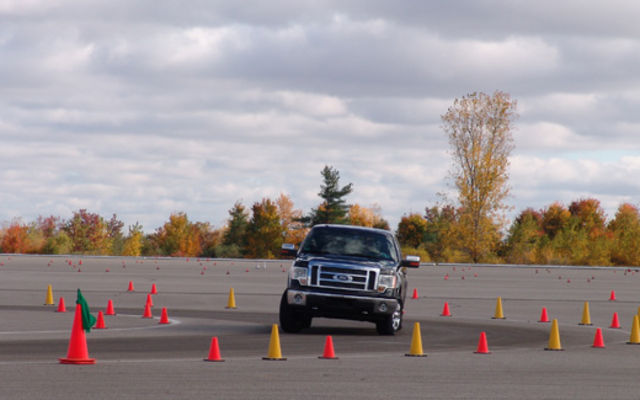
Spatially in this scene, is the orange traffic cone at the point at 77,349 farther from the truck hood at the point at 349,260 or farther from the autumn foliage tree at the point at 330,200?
the autumn foliage tree at the point at 330,200

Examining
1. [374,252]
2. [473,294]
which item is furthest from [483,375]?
[473,294]

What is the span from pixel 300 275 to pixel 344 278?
855mm

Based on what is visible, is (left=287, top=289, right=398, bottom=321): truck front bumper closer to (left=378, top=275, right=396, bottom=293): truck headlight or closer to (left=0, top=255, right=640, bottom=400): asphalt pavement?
(left=378, top=275, right=396, bottom=293): truck headlight

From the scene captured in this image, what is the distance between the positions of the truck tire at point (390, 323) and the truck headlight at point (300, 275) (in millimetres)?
1634

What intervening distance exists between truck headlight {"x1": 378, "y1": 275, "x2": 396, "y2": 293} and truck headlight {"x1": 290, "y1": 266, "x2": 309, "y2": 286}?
4.62 ft

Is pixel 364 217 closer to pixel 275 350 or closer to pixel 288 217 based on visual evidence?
pixel 288 217

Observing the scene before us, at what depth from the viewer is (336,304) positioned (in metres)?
20.8

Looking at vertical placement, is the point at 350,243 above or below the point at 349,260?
above

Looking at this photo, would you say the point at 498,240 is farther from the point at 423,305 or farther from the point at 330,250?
the point at 330,250

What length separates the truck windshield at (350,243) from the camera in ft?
72.2

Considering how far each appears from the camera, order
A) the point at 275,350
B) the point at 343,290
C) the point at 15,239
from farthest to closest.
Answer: the point at 15,239 < the point at 343,290 < the point at 275,350

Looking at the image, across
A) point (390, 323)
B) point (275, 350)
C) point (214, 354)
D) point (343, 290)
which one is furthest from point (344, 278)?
point (214, 354)

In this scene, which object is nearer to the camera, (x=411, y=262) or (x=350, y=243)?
(x=411, y=262)

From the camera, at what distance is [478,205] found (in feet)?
255
